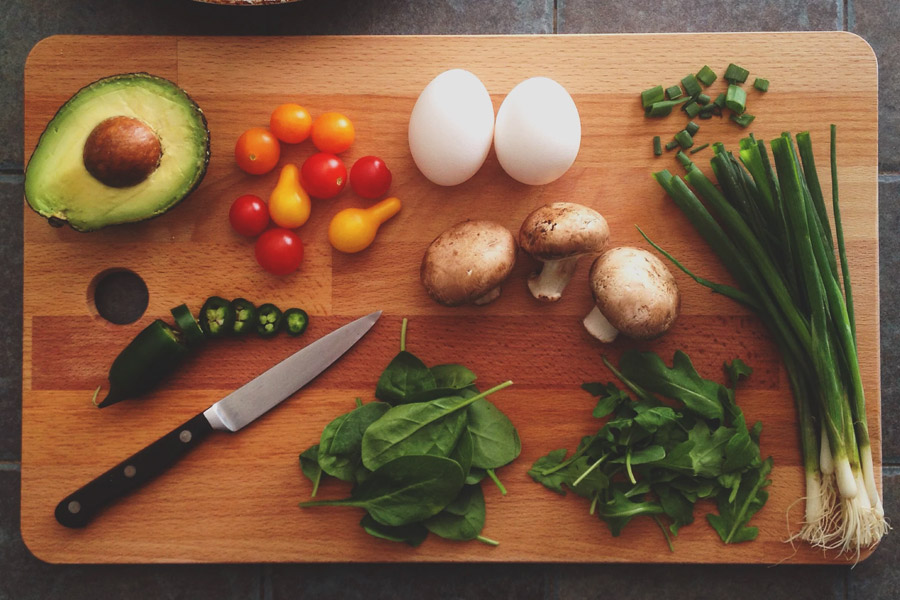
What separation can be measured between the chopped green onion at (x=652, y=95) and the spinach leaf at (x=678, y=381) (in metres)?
0.49

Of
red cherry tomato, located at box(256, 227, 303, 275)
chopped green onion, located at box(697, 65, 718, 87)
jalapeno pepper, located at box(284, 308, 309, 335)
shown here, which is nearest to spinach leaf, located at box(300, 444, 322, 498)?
jalapeno pepper, located at box(284, 308, 309, 335)

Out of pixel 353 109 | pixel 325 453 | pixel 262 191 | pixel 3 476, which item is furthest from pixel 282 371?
pixel 3 476

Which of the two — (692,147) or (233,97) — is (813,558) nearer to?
(692,147)

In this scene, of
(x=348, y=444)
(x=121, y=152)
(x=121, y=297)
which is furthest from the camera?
(x=121, y=297)

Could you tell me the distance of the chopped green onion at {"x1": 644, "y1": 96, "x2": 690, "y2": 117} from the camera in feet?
4.09

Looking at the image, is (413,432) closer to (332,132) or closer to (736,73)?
(332,132)

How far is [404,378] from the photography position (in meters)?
1.22

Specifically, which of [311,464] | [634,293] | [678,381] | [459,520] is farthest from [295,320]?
[678,381]

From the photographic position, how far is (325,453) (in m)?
1.21

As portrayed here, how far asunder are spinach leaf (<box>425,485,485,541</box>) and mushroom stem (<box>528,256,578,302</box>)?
40 centimetres

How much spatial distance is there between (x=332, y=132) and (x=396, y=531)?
760mm

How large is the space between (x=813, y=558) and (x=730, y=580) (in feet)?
0.54

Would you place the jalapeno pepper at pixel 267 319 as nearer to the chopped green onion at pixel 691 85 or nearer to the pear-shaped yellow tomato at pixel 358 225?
the pear-shaped yellow tomato at pixel 358 225

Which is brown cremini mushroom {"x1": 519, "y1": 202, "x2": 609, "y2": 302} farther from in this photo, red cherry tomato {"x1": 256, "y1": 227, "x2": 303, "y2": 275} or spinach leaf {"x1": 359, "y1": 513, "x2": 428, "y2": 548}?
spinach leaf {"x1": 359, "y1": 513, "x2": 428, "y2": 548}
